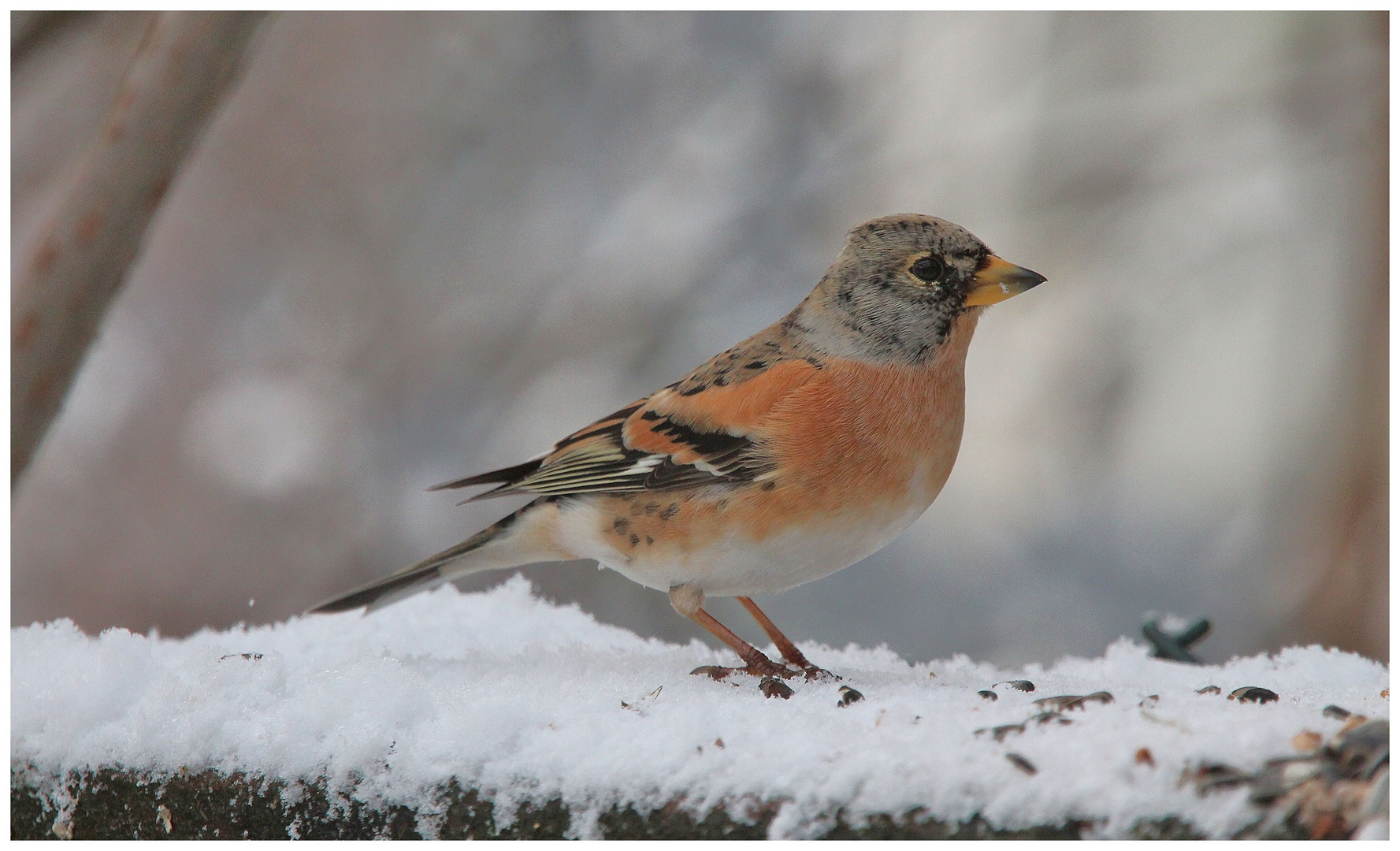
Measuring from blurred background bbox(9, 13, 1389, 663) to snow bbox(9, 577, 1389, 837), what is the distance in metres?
2.04

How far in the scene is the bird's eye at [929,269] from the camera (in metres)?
2.33

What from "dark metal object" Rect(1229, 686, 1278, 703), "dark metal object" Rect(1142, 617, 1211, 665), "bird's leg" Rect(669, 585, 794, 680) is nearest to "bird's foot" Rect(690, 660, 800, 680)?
"bird's leg" Rect(669, 585, 794, 680)

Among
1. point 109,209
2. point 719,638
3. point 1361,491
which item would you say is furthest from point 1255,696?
point 1361,491

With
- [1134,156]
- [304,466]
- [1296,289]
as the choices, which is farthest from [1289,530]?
[304,466]

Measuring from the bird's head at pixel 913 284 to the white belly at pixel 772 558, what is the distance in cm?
36

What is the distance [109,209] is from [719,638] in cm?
160

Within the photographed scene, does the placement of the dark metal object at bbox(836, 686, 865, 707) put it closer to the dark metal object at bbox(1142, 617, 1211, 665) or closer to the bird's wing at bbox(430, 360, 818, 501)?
the bird's wing at bbox(430, 360, 818, 501)

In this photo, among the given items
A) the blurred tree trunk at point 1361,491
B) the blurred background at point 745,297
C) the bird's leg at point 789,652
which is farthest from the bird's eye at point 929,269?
the blurred tree trunk at point 1361,491

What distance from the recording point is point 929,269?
2.34 m

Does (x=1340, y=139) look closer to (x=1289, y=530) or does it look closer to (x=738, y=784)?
(x=1289, y=530)

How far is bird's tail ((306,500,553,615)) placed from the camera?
253 cm

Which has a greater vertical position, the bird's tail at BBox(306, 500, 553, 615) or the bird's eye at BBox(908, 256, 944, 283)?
the bird's eye at BBox(908, 256, 944, 283)

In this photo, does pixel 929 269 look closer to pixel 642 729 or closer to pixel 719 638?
pixel 719 638

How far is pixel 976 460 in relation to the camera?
4527 mm
